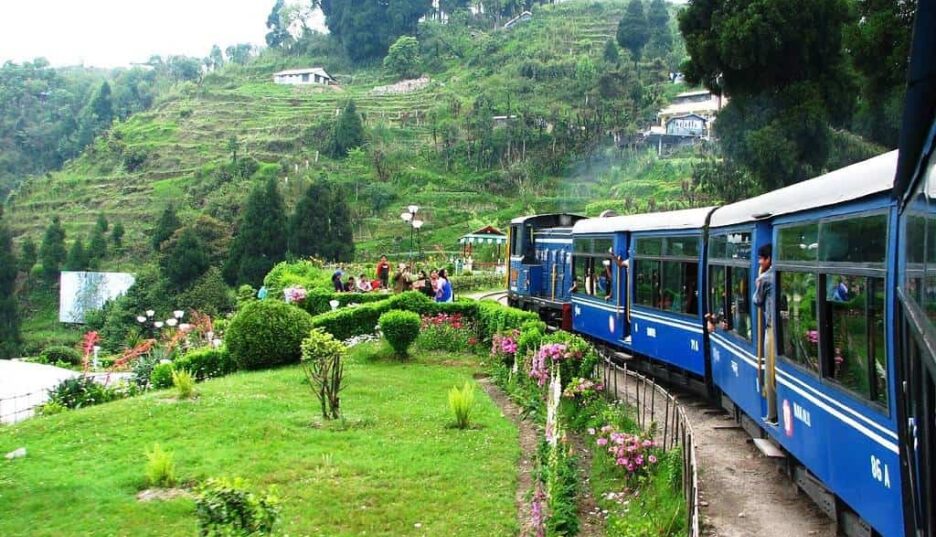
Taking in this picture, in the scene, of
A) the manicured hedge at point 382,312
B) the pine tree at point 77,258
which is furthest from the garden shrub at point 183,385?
the pine tree at point 77,258

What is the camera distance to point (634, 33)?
335 feet

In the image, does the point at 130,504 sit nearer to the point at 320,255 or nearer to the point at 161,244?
the point at 320,255

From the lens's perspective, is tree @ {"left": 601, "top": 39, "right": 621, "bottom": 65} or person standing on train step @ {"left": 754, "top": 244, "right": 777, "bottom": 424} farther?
tree @ {"left": 601, "top": 39, "right": 621, "bottom": 65}

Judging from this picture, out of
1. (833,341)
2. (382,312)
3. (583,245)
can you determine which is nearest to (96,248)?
(382,312)

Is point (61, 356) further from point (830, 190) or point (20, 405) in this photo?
point (830, 190)

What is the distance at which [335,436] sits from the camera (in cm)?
1210

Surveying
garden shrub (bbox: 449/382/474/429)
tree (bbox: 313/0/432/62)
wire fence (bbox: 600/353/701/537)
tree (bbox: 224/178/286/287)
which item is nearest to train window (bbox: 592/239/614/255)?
wire fence (bbox: 600/353/701/537)

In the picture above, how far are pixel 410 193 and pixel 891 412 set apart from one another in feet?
227

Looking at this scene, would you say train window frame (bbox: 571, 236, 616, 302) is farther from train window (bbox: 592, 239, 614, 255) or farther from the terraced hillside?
the terraced hillside

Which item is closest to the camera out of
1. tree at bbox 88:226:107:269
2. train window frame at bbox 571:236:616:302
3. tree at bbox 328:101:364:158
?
train window frame at bbox 571:236:616:302

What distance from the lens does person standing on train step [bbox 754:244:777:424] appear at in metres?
8.82

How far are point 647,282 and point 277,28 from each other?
137 meters

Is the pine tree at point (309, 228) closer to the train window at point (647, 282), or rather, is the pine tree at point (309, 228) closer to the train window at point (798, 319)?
the train window at point (647, 282)

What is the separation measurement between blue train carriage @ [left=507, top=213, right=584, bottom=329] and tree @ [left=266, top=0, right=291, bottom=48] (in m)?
125
